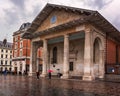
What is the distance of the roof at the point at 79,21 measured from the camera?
30.9 meters

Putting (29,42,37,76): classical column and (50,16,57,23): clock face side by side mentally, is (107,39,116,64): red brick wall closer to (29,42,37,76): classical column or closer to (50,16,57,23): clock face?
(50,16,57,23): clock face

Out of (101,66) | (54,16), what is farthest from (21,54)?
(101,66)

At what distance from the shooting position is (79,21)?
32.3m

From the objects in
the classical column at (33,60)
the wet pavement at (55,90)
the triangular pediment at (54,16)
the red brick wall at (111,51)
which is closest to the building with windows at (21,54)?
the classical column at (33,60)

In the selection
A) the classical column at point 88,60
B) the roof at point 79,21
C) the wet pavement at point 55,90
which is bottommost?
the wet pavement at point 55,90

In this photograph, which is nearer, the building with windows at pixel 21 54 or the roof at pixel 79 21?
the roof at pixel 79 21

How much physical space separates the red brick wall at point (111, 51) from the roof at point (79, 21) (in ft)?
4.50

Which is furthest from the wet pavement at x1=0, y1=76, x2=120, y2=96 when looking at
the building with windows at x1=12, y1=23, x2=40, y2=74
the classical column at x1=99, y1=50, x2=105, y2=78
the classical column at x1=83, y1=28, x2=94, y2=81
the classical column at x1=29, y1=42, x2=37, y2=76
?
the building with windows at x1=12, y1=23, x2=40, y2=74

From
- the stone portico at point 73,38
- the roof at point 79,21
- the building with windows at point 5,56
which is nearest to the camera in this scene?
the roof at point 79,21

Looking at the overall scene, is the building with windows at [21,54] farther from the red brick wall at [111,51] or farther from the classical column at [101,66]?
the classical column at [101,66]

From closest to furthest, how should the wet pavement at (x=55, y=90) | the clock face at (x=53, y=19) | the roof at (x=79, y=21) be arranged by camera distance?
1. the wet pavement at (x=55, y=90)
2. the roof at (x=79, y=21)
3. the clock face at (x=53, y=19)

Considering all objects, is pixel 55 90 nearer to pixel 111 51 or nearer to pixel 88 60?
pixel 88 60

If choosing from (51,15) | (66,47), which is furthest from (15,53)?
(66,47)

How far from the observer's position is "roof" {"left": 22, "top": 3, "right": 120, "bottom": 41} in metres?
Result: 30.9
